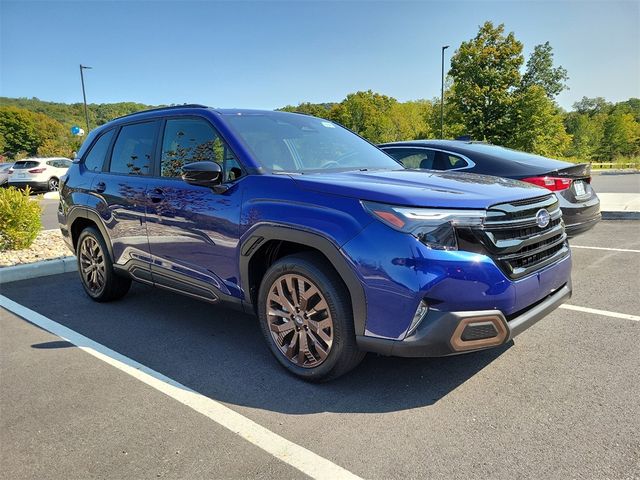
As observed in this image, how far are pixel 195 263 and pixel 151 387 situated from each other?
0.97 metres

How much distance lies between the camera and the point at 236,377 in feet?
10.4

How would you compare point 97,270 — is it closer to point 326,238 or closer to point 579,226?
point 326,238

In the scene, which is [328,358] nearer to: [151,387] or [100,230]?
[151,387]

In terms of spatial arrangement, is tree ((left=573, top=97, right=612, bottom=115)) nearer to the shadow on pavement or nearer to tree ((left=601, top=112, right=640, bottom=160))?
tree ((left=601, top=112, right=640, bottom=160))

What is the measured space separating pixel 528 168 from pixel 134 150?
168 inches

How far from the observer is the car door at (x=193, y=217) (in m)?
3.30

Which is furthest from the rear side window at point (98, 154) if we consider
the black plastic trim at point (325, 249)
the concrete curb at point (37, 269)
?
the black plastic trim at point (325, 249)

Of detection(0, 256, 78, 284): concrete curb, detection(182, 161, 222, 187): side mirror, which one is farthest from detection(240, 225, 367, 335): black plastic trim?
detection(0, 256, 78, 284): concrete curb

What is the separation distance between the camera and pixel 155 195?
152 inches

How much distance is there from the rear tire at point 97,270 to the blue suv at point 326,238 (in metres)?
0.29

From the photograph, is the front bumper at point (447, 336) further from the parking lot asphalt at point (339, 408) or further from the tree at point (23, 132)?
the tree at point (23, 132)

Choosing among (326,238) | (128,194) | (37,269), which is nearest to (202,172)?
(326,238)

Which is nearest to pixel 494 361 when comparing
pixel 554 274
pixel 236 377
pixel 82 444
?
pixel 554 274

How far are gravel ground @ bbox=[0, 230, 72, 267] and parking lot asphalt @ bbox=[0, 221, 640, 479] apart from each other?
300 cm
